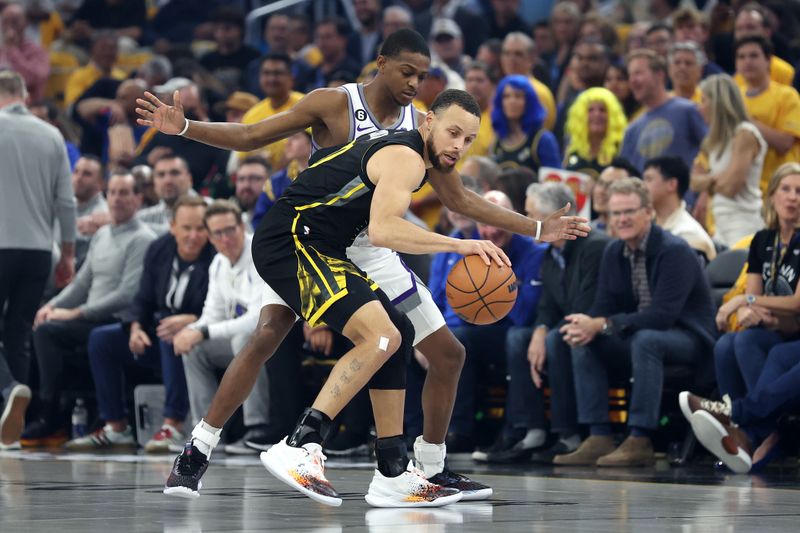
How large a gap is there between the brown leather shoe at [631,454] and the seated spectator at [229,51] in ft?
30.1

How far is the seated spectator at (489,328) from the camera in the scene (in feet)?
31.3

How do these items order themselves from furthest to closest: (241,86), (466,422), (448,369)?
1. (241,86)
2. (466,422)
3. (448,369)

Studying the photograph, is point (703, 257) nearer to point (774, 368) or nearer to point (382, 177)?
point (774, 368)

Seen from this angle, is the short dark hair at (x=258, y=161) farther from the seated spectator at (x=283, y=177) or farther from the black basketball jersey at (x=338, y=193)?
the black basketball jersey at (x=338, y=193)

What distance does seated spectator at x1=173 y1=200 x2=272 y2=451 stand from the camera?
10.2m

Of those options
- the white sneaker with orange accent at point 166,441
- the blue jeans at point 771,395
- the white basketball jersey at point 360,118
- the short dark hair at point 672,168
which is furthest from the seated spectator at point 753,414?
the white sneaker with orange accent at point 166,441

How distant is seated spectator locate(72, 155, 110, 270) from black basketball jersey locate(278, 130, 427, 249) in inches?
270

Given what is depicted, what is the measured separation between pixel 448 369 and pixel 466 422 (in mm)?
3084

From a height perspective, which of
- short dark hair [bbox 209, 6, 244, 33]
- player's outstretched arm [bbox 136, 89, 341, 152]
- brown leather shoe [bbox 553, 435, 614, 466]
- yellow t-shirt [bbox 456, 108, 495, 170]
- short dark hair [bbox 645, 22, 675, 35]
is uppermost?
short dark hair [bbox 209, 6, 244, 33]

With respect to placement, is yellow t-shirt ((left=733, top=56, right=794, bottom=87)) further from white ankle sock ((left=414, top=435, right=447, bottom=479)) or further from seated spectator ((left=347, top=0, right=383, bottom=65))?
white ankle sock ((left=414, top=435, right=447, bottom=479))

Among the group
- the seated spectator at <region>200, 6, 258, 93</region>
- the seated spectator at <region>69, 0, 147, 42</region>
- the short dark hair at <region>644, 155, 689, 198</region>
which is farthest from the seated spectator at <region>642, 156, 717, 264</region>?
the seated spectator at <region>69, 0, 147, 42</region>

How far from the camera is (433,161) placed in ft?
20.1

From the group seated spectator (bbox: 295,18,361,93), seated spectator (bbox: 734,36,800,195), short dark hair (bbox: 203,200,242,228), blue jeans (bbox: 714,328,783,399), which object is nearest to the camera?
blue jeans (bbox: 714,328,783,399)

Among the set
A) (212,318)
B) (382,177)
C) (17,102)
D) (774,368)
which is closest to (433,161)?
(382,177)
